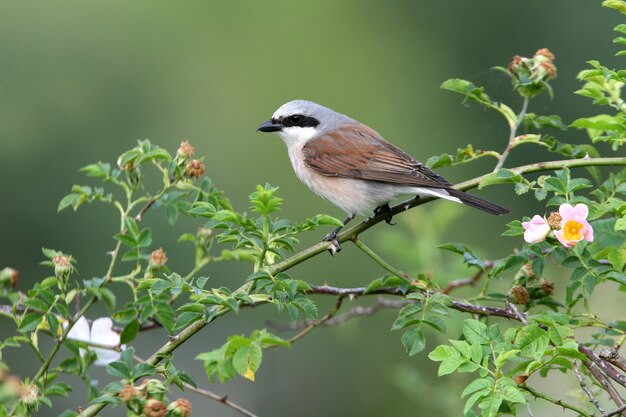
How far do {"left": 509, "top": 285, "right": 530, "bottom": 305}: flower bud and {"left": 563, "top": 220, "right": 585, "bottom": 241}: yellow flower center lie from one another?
304 millimetres

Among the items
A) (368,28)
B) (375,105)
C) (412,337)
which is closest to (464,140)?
(375,105)

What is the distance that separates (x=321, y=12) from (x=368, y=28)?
551 mm

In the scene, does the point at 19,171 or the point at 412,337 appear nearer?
the point at 412,337

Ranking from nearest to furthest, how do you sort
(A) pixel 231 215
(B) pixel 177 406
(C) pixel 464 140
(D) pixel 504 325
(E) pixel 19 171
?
(B) pixel 177 406 < (A) pixel 231 215 < (D) pixel 504 325 < (E) pixel 19 171 < (C) pixel 464 140

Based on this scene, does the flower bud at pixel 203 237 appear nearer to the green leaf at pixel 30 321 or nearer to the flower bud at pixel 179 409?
the green leaf at pixel 30 321

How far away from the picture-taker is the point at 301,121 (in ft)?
13.7

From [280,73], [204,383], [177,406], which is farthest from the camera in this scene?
[280,73]

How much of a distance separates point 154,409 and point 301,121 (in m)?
2.50

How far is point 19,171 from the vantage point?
779 cm

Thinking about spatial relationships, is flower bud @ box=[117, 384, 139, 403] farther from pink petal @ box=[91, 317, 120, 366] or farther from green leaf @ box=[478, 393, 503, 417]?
green leaf @ box=[478, 393, 503, 417]

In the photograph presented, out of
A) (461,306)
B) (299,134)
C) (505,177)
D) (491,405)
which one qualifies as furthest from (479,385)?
(299,134)

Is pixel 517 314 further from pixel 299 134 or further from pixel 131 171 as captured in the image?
pixel 299 134

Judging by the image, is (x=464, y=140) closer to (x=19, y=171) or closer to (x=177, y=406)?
(x=19, y=171)

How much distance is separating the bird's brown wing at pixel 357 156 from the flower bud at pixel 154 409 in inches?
77.5
